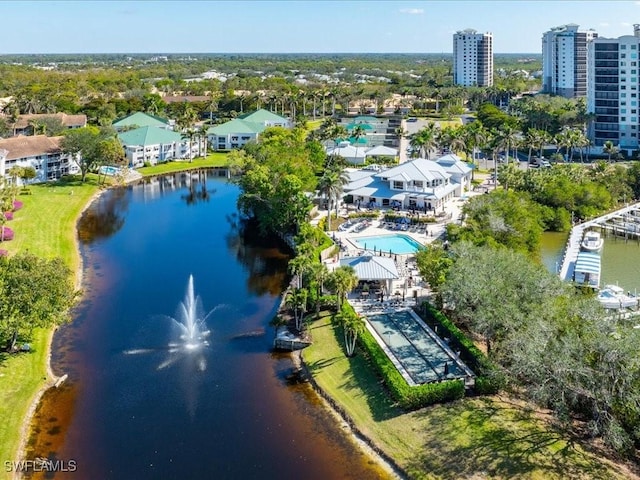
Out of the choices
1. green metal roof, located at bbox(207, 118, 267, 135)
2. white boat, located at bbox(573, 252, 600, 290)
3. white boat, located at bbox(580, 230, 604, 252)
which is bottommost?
white boat, located at bbox(573, 252, 600, 290)

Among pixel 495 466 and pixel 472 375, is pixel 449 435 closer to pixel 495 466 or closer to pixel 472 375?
pixel 495 466

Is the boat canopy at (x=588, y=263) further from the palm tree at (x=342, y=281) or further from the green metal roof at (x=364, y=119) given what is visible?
the green metal roof at (x=364, y=119)

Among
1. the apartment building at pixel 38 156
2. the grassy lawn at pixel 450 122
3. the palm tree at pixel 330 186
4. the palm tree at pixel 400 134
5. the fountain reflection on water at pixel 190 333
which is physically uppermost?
the grassy lawn at pixel 450 122

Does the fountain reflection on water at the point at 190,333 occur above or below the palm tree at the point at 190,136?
below

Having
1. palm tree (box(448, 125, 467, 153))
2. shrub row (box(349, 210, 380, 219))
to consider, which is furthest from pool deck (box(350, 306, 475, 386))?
palm tree (box(448, 125, 467, 153))

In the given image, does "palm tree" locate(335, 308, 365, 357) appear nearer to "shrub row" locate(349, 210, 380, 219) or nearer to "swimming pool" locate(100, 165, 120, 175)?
"shrub row" locate(349, 210, 380, 219)

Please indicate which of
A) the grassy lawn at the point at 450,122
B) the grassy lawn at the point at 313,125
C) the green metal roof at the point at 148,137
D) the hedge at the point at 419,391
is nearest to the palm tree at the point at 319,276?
the hedge at the point at 419,391
